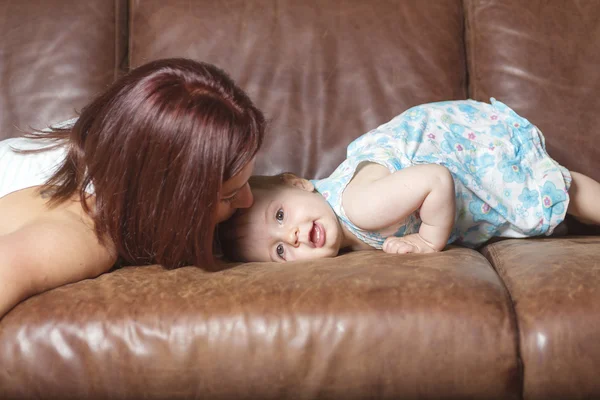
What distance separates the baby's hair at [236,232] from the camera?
152cm

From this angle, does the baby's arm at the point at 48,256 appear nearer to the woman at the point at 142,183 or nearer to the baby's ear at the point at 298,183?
the woman at the point at 142,183

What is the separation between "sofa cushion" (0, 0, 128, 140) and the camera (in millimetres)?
1912

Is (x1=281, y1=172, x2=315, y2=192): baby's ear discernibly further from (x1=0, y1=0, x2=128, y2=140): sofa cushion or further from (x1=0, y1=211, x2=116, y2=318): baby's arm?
(x1=0, y1=0, x2=128, y2=140): sofa cushion

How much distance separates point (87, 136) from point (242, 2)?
2.67ft

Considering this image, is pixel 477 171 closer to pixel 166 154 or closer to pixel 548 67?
pixel 548 67

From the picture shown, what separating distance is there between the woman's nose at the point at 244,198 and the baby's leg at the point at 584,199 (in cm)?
77

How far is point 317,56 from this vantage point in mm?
1934

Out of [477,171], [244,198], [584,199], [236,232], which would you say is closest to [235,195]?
[244,198]

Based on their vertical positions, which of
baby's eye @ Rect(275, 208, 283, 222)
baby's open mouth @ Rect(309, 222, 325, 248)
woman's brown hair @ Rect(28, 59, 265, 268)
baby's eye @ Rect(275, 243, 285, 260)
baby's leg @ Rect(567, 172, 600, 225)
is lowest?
baby's eye @ Rect(275, 243, 285, 260)

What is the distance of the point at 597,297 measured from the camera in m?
1.10

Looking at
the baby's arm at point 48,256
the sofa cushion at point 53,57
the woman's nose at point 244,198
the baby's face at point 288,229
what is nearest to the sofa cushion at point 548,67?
the baby's face at point 288,229

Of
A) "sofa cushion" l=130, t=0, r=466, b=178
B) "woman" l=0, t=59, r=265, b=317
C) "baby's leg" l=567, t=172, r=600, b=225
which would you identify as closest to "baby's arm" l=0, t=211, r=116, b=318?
"woman" l=0, t=59, r=265, b=317

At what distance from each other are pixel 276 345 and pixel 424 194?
471 mm

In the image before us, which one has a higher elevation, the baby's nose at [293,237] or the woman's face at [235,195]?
the woman's face at [235,195]
